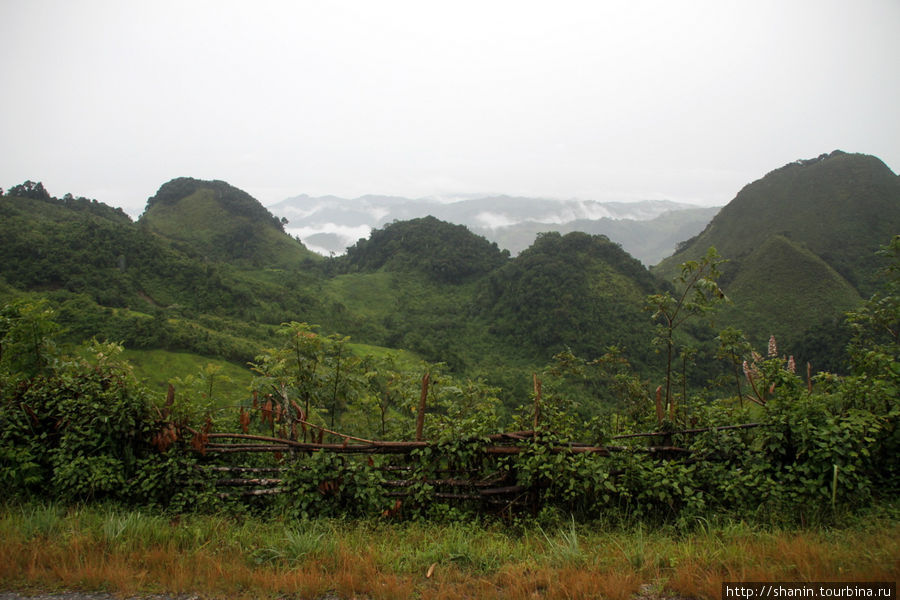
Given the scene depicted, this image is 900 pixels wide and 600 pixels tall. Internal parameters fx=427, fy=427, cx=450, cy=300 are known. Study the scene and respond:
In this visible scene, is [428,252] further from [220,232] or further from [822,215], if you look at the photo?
[822,215]

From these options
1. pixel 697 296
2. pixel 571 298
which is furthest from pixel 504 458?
pixel 571 298

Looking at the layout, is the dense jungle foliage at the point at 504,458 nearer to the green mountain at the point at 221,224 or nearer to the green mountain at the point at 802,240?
the green mountain at the point at 802,240

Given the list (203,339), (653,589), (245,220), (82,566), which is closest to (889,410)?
(653,589)

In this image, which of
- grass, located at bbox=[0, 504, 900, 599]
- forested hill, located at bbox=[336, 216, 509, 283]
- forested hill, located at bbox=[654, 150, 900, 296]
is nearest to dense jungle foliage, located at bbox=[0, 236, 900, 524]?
grass, located at bbox=[0, 504, 900, 599]

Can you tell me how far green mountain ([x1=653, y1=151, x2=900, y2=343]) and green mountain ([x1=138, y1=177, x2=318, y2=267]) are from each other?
38.9 metres

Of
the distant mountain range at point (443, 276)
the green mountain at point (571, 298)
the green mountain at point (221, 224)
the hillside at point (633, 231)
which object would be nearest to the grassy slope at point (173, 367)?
the distant mountain range at point (443, 276)

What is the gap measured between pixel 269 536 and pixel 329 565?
681 mm

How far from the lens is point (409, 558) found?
9.52 ft

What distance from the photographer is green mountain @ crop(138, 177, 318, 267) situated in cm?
4200

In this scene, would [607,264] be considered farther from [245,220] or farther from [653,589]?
[245,220]

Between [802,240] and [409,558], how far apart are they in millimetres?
46540

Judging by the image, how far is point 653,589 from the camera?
8.20 feet

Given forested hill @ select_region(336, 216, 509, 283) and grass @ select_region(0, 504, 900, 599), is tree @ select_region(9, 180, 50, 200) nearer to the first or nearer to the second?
forested hill @ select_region(336, 216, 509, 283)

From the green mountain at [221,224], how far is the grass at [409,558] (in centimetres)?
4019
